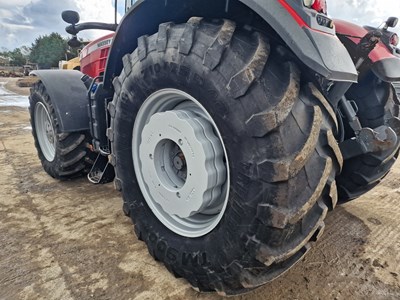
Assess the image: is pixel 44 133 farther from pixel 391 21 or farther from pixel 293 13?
pixel 391 21

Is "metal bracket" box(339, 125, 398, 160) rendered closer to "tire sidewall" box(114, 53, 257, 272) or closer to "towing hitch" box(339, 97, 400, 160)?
"towing hitch" box(339, 97, 400, 160)

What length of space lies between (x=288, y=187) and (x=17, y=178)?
11.3ft

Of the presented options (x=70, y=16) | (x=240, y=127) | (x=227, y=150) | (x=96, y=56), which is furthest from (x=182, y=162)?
(x=96, y=56)

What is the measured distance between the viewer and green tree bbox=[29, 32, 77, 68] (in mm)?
44344

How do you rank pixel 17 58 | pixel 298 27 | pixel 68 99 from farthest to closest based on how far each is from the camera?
pixel 17 58 → pixel 68 99 → pixel 298 27

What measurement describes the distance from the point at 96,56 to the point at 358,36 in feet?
8.59

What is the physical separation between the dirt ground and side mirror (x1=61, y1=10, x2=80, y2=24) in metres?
1.61

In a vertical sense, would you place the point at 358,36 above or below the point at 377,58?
above

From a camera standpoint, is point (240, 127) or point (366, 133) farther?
point (366, 133)

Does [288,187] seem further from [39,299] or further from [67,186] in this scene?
[67,186]

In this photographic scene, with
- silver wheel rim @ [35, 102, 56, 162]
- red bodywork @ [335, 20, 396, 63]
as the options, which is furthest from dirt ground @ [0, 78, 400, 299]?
red bodywork @ [335, 20, 396, 63]

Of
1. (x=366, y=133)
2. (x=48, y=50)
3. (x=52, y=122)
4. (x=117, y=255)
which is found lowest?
(x=48, y=50)

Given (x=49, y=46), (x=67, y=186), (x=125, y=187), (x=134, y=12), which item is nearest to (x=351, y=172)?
(x=125, y=187)

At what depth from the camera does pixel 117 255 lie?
2.17m
